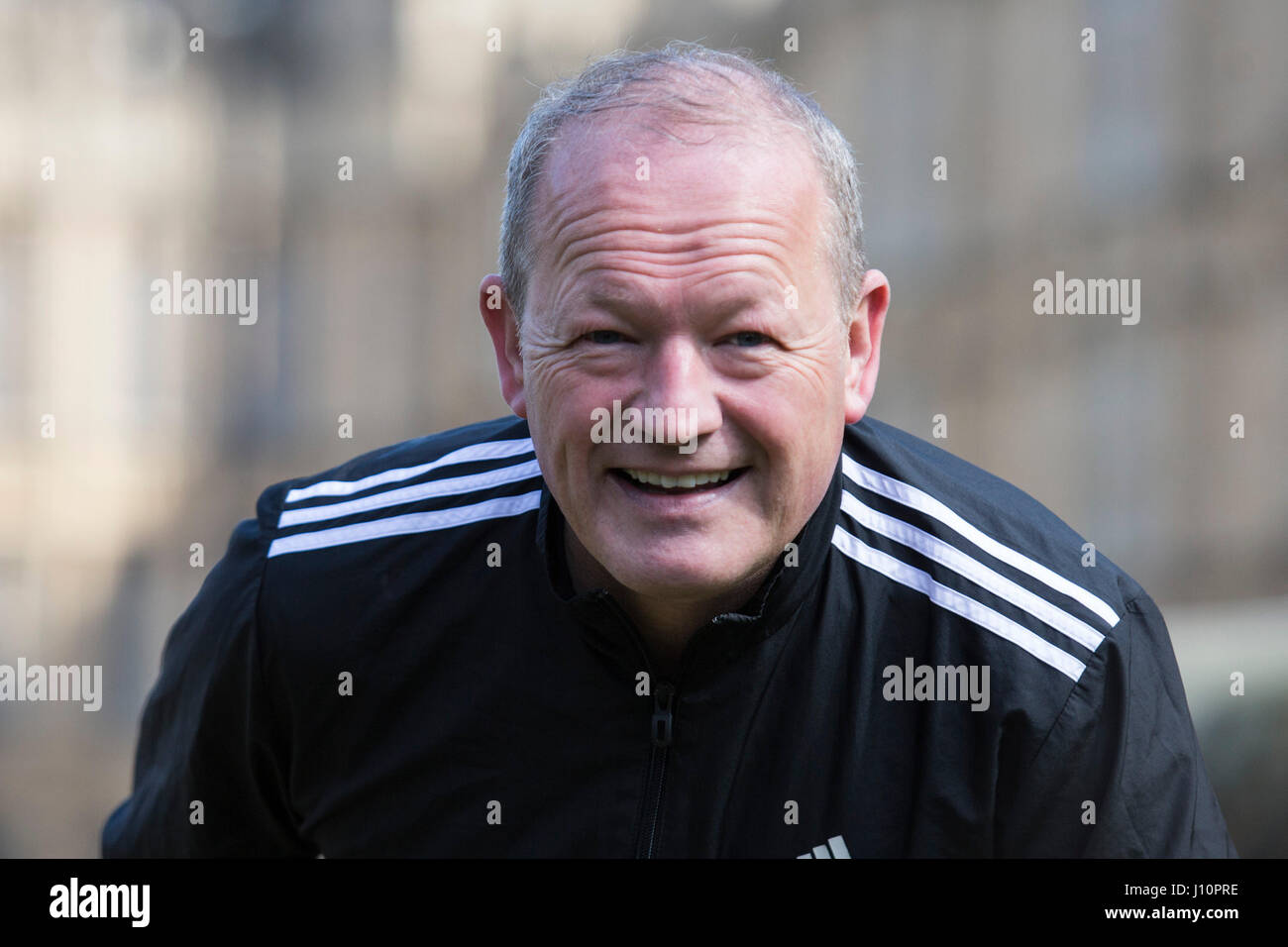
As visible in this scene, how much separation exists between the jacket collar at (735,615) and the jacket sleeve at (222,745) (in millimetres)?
607

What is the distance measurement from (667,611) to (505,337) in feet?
1.77

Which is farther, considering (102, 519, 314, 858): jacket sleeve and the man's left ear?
(102, 519, 314, 858): jacket sleeve

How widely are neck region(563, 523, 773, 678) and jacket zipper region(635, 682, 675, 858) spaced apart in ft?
0.16

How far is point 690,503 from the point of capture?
88.1 inches

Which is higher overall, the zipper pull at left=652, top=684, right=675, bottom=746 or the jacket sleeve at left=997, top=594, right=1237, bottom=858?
the zipper pull at left=652, top=684, right=675, bottom=746

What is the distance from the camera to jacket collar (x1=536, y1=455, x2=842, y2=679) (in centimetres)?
235

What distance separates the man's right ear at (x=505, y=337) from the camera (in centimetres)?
245

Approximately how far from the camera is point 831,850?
7.68 ft

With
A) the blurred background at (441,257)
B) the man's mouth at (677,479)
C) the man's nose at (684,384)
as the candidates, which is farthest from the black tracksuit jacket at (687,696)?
the blurred background at (441,257)

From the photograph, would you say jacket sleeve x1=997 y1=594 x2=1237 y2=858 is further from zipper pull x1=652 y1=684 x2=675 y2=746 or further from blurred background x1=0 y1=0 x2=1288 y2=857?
blurred background x1=0 y1=0 x2=1288 y2=857

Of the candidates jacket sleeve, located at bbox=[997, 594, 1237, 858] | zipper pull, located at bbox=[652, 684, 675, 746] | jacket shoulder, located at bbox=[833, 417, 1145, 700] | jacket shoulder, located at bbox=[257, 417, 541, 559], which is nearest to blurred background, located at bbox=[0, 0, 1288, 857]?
jacket shoulder, located at bbox=[833, 417, 1145, 700]

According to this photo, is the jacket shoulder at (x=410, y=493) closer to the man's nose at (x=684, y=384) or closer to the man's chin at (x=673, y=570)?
the man's chin at (x=673, y=570)

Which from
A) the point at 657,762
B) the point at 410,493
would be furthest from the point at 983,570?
the point at 410,493
